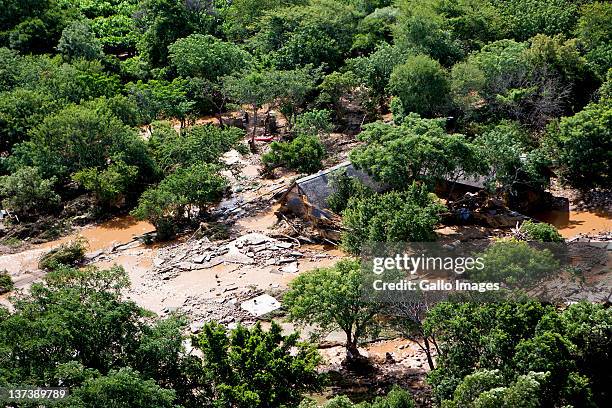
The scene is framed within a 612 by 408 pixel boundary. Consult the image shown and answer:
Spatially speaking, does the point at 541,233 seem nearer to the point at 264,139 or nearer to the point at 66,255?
the point at 66,255

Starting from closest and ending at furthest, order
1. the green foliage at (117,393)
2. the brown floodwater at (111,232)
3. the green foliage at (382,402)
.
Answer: the green foliage at (117,393) < the green foliage at (382,402) < the brown floodwater at (111,232)

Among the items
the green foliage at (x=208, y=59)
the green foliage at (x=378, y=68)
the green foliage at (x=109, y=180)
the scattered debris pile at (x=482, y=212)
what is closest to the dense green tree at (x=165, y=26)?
the green foliage at (x=208, y=59)

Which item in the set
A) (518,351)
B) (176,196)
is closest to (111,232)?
(176,196)

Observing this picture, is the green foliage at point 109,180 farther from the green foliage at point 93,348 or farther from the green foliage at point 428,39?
the green foliage at point 428,39

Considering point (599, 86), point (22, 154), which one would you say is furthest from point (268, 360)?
point (599, 86)

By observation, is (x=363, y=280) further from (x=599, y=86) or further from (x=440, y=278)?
(x=599, y=86)

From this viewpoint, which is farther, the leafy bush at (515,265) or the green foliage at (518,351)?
the leafy bush at (515,265)
